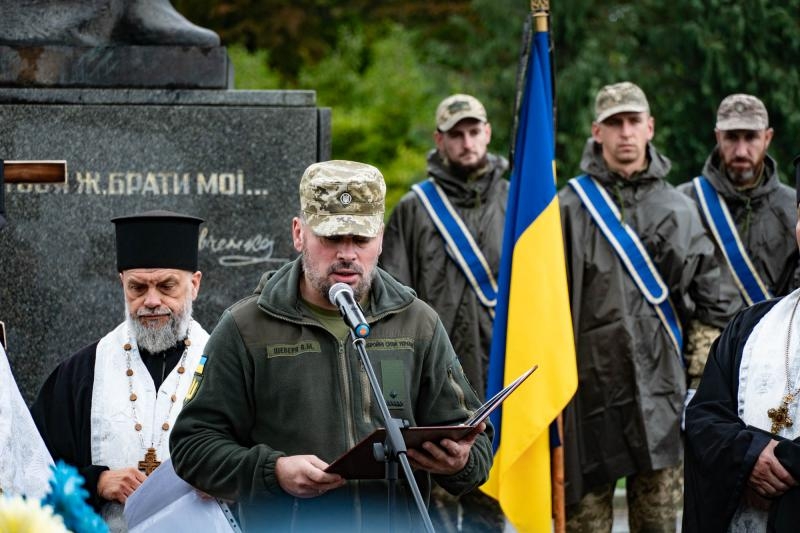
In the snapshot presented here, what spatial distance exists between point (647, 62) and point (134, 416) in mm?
A: 11823

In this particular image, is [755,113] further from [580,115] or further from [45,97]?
[580,115]

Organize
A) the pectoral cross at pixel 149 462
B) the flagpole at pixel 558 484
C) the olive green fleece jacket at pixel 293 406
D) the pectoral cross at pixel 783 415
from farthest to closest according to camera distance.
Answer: the flagpole at pixel 558 484, the pectoral cross at pixel 149 462, the pectoral cross at pixel 783 415, the olive green fleece jacket at pixel 293 406

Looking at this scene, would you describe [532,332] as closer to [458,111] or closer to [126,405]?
[458,111]

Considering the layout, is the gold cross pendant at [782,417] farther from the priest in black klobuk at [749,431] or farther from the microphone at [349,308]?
the microphone at [349,308]

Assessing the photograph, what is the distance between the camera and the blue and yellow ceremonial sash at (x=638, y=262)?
8047mm

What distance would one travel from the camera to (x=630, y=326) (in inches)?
316

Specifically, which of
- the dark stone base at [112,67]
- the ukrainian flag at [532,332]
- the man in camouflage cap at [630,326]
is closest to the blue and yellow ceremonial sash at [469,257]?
the man in camouflage cap at [630,326]

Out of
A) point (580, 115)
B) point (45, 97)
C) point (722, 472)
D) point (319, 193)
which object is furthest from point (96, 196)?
point (580, 115)

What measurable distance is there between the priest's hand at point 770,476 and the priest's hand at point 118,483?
2257mm

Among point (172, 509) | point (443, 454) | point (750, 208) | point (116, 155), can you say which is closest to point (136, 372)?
point (172, 509)

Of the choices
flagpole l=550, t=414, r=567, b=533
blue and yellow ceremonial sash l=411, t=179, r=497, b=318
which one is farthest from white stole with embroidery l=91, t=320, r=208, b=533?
blue and yellow ceremonial sash l=411, t=179, r=497, b=318

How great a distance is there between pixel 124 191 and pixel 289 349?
308 cm

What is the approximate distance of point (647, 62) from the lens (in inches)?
666

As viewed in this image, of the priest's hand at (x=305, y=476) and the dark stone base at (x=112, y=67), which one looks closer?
the priest's hand at (x=305, y=476)
